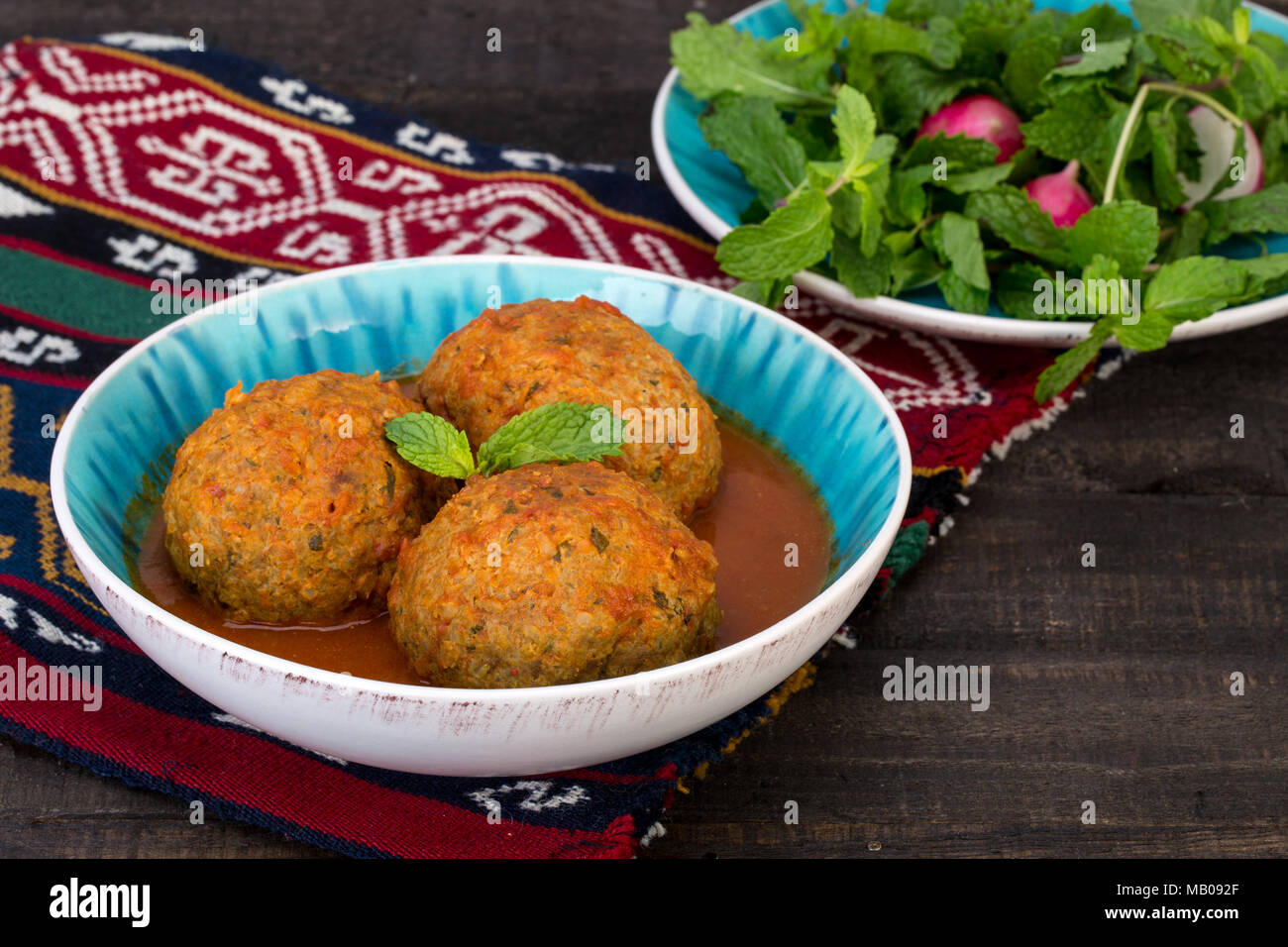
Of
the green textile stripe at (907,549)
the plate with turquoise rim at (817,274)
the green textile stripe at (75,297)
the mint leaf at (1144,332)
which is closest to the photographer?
the green textile stripe at (907,549)

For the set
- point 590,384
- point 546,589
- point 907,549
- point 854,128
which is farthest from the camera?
point 854,128

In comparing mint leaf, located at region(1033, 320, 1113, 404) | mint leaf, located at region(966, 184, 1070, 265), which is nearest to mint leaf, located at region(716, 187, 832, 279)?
mint leaf, located at region(966, 184, 1070, 265)

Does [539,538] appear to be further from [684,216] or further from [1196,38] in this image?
[1196,38]

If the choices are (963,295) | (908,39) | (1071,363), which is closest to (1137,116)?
(908,39)

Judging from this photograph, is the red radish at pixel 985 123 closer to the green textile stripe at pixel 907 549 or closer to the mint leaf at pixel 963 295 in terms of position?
the mint leaf at pixel 963 295

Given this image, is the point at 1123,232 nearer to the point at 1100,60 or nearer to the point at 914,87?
the point at 1100,60

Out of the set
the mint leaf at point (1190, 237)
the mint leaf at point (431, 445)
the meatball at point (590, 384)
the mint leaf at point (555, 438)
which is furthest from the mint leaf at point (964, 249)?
the mint leaf at point (431, 445)
